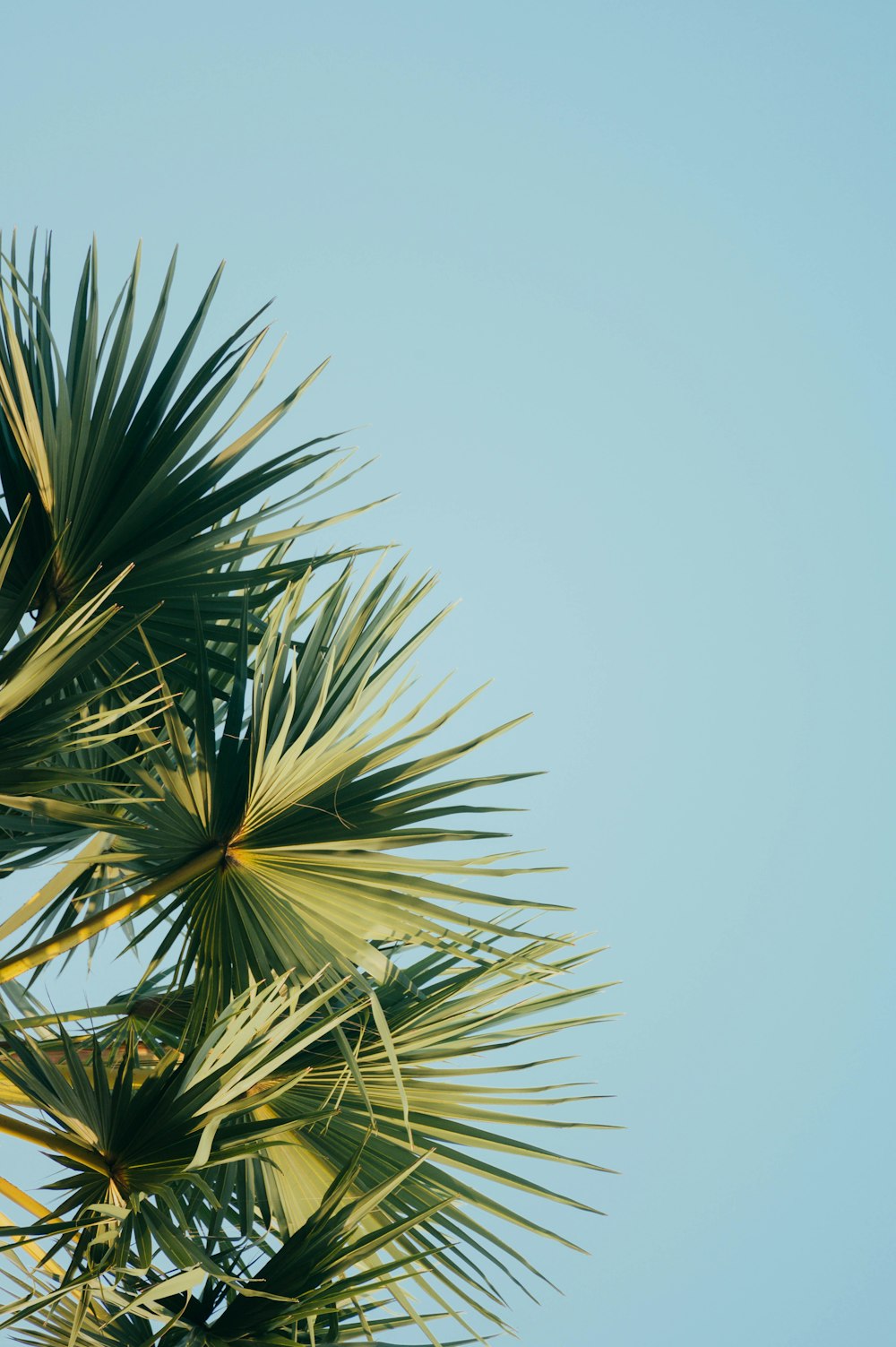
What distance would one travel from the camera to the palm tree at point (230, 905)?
1600 mm

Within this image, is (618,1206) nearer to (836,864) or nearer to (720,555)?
(836,864)

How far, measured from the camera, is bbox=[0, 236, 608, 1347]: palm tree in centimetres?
160

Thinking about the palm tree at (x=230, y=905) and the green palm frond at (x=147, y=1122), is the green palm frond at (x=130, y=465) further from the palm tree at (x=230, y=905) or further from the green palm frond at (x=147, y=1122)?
the green palm frond at (x=147, y=1122)

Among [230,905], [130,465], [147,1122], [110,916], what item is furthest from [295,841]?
[130,465]

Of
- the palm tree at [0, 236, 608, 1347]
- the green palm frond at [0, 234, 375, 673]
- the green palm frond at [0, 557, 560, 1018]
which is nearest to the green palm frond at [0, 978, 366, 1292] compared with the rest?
the palm tree at [0, 236, 608, 1347]

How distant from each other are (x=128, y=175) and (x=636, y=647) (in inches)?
633

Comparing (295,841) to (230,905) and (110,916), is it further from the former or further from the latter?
(110,916)

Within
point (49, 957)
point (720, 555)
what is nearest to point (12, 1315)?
point (49, 957)

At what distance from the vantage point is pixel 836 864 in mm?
25828

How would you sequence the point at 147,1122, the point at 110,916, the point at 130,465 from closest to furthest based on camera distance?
1. the point at 147,1122
2. the point at 110,916
3. the point at 130,465

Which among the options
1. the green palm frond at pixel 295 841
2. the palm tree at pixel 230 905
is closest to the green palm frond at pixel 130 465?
the palm tree at pixel 230 905

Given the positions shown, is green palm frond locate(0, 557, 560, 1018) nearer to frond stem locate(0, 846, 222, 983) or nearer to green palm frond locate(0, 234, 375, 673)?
frond stem locate(0, 846, 222, 983)

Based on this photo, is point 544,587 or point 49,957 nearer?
point 49,957

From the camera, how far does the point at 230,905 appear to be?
76.8 inches
